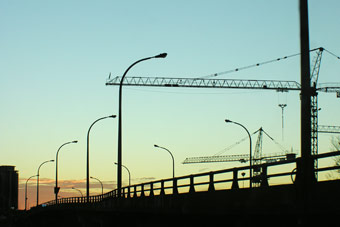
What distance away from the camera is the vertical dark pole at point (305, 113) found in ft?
47.3

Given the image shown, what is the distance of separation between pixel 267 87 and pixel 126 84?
35650 mm

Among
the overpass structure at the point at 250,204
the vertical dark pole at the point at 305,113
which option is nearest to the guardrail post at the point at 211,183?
the overpass structure at the point at 250,204

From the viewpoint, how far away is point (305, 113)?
14547 millimetres

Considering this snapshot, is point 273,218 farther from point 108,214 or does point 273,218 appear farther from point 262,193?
point 108,214

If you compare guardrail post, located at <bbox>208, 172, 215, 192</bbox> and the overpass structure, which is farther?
guardrail post, located at <bbox>208, 172, 215, 192</bbox>

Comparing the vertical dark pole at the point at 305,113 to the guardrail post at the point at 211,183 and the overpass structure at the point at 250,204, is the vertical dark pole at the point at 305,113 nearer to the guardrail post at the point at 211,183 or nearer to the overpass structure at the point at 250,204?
the overpass structure at the point at 250,204

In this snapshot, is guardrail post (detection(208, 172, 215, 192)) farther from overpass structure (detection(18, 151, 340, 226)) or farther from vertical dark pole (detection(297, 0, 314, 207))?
vertical dark pole (detection(297, 0, 314, 207))

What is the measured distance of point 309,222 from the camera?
14.5 metres

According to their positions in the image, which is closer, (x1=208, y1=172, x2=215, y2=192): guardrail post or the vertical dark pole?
the vertical dark pole

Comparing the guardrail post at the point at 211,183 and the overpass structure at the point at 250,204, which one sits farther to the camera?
the guardrail post at the point at 211,183

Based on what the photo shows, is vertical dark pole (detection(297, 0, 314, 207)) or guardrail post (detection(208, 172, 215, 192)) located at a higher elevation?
vertical dark pole (detection(297, 0, 314, 207))

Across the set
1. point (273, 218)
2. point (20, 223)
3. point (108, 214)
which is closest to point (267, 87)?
point (20, 223)

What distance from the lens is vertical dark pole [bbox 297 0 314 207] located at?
47.3 ft

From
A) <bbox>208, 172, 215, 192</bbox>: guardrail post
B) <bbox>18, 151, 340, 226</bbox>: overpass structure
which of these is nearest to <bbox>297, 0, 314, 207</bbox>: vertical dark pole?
<bbox>18, 151, 340, 226</bbox>: overpass structure
